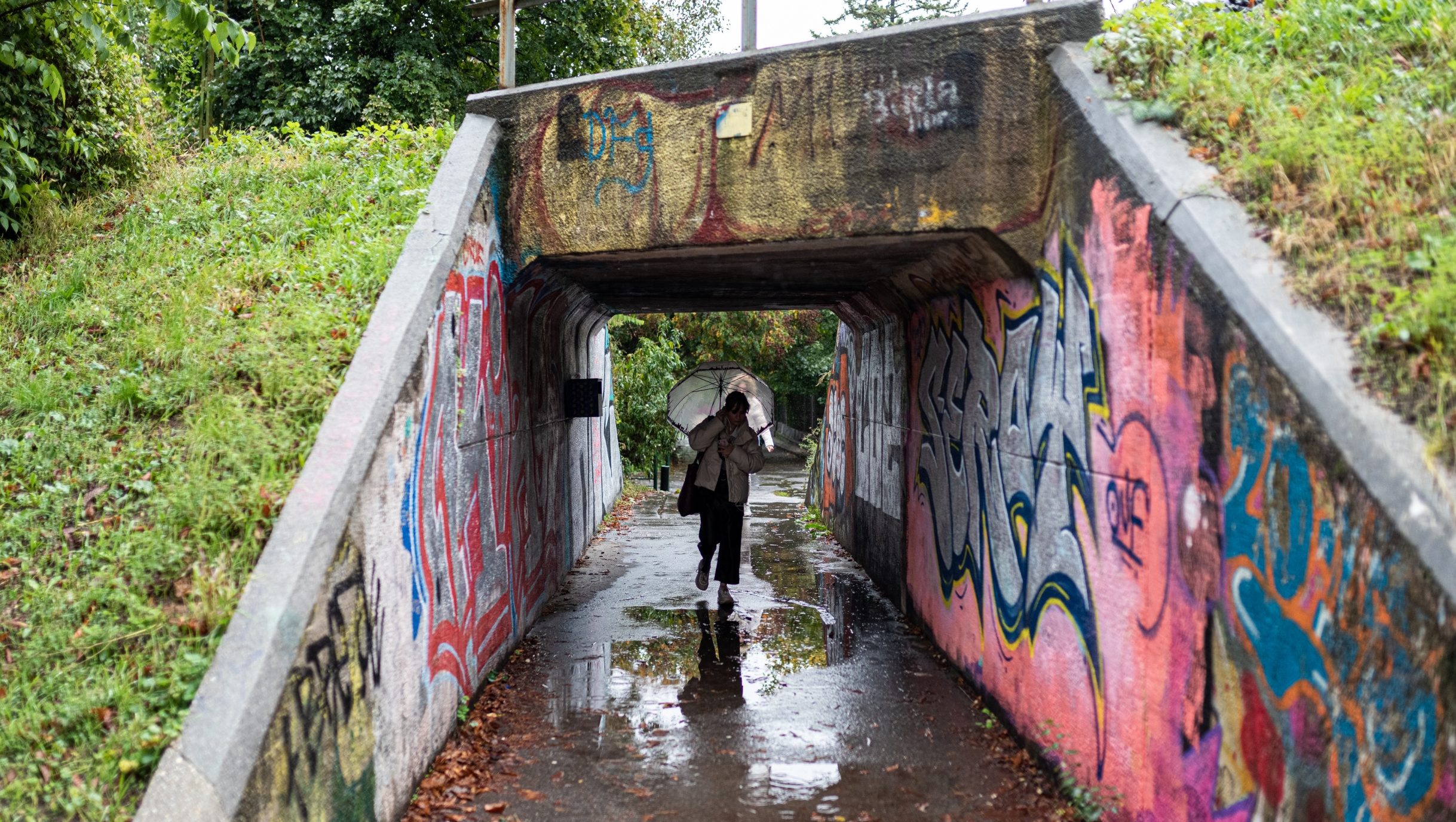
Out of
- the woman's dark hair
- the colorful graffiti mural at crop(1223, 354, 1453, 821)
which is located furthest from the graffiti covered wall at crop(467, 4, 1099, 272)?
the woman's dark hair

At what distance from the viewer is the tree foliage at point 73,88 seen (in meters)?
6.34

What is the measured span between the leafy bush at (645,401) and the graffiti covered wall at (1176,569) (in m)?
14.5

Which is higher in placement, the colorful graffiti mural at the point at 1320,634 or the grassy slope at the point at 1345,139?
the grassy slope at the point at 1345,139

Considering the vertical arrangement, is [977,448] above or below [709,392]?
below

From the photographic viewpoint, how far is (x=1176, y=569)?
11.8ft

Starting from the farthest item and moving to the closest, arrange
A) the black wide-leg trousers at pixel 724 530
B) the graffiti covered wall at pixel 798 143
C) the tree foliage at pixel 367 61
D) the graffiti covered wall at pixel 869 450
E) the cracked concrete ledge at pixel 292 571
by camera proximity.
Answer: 1. the tree foliage at pixel 367 61
2. the graffiti covered wall at pixel 869 450
3. the black wide-leg trousers at pixel 724 530
4. the graffiti covered wall at pixel 798 143
5. the cracked concrete ledge at pixel 292 571

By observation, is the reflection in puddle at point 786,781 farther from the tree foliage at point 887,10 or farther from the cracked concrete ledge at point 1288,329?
the tree foliage at point 887,10

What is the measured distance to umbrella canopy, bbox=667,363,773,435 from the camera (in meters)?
10.6

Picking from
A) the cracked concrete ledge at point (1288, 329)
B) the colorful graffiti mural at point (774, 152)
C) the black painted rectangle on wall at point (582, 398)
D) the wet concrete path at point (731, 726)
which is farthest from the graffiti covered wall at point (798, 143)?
the black painted rectangle on wall at point (582, 398)

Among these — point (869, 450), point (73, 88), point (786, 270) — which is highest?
point (73, 88)

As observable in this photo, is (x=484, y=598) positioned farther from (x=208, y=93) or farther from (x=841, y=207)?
(x=208, y=93)

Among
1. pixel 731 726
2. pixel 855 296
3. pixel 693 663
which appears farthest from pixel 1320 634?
pixel 855 296

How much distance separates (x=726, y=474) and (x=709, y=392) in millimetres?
2879

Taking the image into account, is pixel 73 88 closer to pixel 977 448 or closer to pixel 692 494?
pixel 692 494
